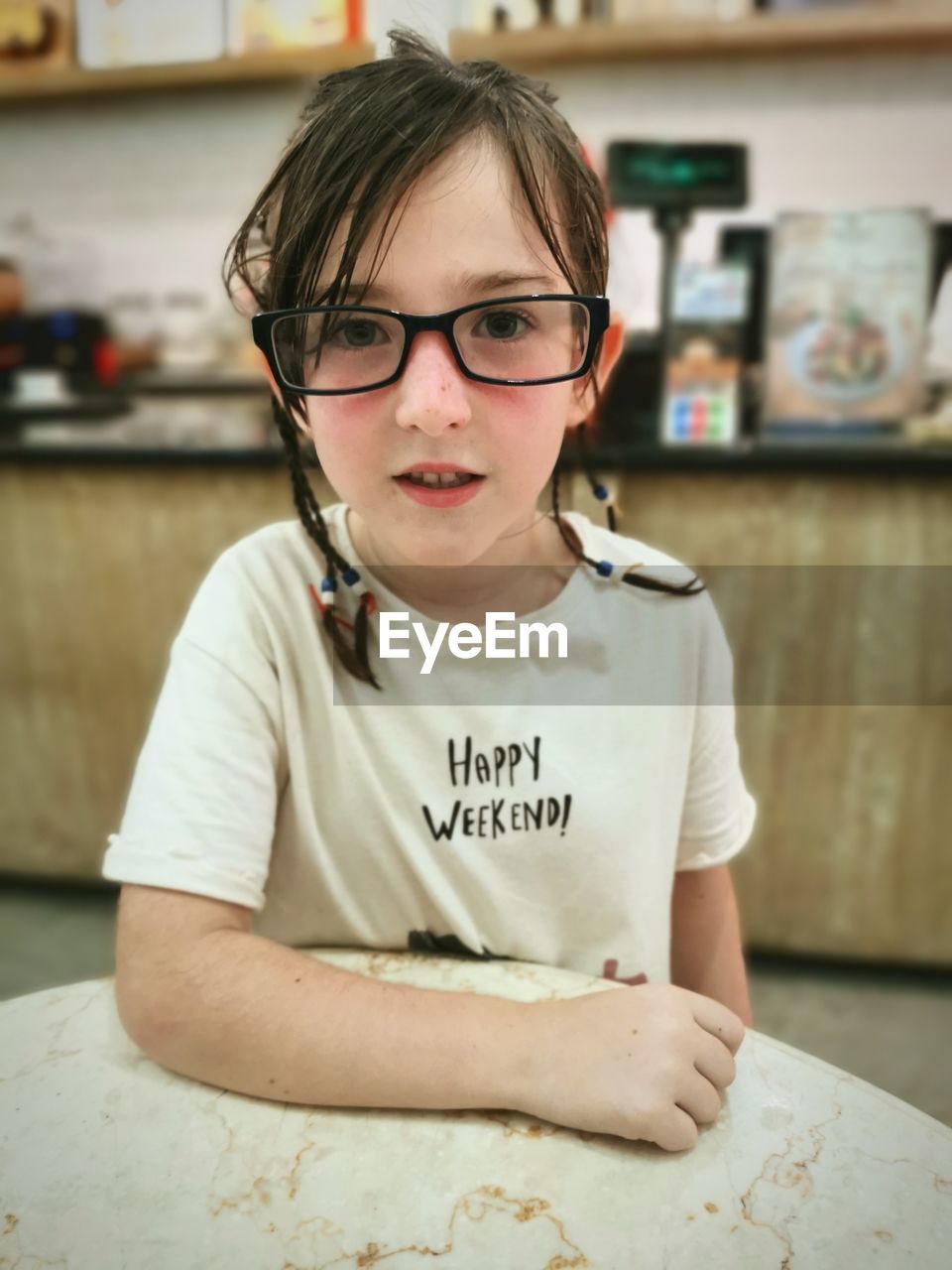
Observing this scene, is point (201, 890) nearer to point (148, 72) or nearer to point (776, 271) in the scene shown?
point (148, 72)

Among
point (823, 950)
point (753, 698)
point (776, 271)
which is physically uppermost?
point (776, 271)

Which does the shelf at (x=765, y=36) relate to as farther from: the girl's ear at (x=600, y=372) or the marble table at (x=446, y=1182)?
the marble table at (x=446, y=1182)

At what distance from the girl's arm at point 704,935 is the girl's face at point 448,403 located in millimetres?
314

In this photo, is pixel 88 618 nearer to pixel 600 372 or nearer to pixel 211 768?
pixel 211 768

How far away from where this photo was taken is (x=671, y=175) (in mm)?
1129

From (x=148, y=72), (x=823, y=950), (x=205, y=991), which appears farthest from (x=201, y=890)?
(x=823, y=950)

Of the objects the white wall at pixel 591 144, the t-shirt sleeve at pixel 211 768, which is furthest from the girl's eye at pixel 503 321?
the white wall at pixel 591 144

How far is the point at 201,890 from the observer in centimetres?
54

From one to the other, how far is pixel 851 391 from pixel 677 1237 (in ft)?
3.88

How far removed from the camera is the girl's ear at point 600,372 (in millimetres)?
549

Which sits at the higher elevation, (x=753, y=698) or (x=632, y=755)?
(x=632, y=755)

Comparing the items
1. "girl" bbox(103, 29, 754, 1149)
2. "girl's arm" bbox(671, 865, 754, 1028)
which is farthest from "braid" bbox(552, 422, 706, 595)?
"girl's arm" bbox(671, 865, 754, 1028)

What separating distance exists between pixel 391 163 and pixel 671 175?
30.4 inches

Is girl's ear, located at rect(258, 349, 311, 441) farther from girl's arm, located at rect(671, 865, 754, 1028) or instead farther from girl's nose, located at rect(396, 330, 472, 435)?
girl's arm, located at rect(671, 865, 754, 1028)
